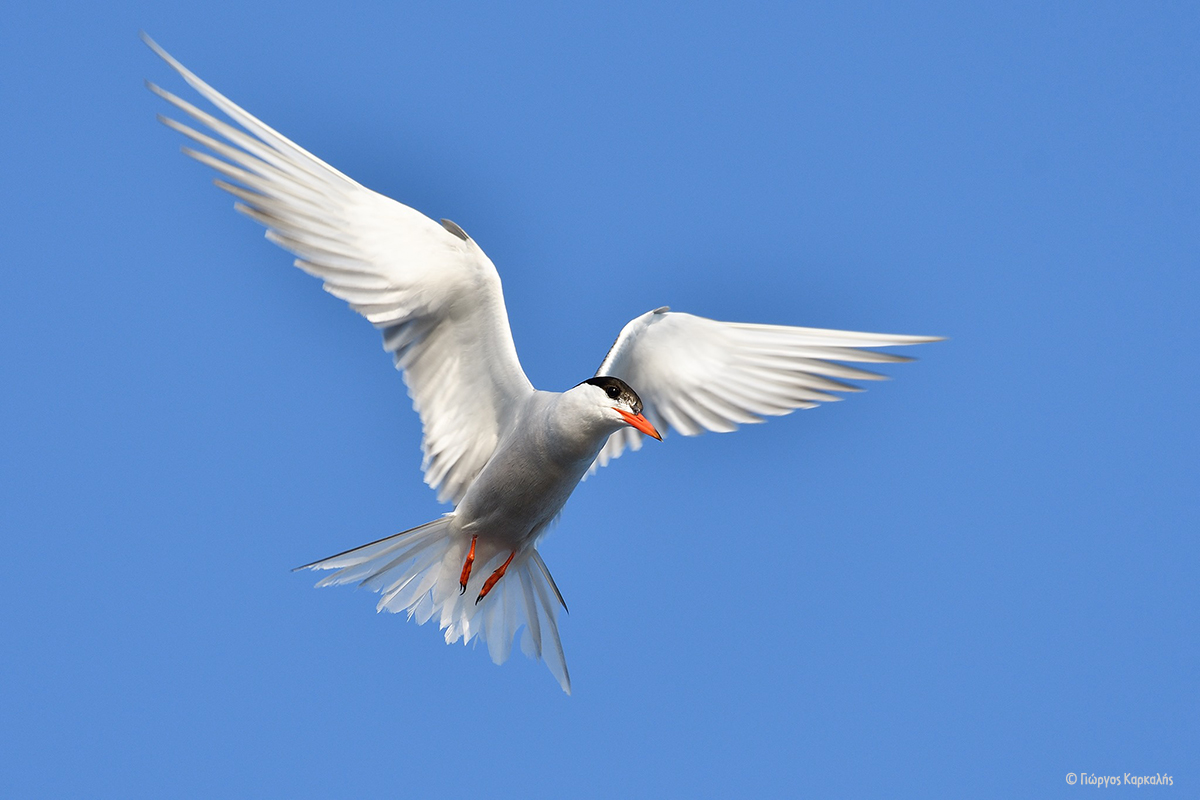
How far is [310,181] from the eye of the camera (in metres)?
6.64

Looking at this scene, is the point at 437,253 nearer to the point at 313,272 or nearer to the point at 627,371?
the point at 313,272

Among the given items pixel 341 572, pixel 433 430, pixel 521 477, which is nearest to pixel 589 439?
pixel 521 477

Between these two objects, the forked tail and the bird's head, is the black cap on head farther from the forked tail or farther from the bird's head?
the forked tail

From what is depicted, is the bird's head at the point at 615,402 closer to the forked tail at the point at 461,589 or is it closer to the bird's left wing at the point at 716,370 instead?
the bird's left wing at the point at 716,370

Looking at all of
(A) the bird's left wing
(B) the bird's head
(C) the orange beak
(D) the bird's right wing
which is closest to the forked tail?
(D) the bird's right wing

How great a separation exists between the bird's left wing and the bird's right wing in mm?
800

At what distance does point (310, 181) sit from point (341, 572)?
7.55ft

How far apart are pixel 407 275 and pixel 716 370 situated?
2.17 m

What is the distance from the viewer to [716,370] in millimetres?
7723

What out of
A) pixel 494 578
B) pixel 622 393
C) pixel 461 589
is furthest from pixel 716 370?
pixel 461 589

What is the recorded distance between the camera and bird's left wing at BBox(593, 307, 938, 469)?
7359 millimetres

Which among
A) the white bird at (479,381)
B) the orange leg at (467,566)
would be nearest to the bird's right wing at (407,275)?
the white bird at (479,381)

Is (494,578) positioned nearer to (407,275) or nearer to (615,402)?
(615,402)

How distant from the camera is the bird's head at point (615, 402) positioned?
21.1 ft
